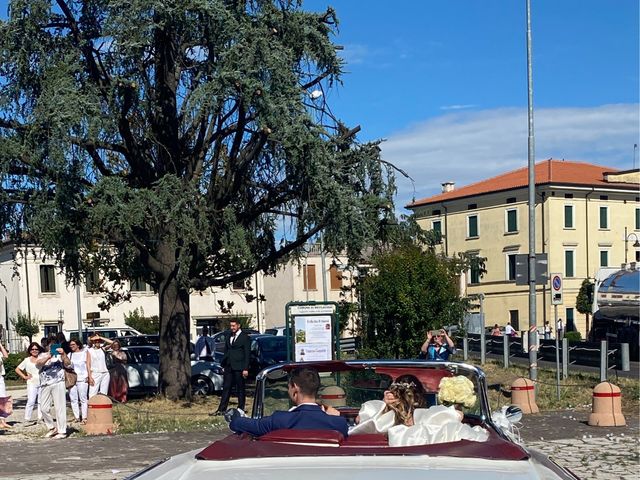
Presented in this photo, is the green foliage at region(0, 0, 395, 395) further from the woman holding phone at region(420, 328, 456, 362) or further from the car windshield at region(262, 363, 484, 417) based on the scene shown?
the car windshield at region(262, 363, 484, 417)

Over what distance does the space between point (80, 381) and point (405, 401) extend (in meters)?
13.9

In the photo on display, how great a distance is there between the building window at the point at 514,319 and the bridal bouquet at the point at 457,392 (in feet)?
212

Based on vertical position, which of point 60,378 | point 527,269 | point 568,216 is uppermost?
point 568,216

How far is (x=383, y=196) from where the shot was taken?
69.3ft

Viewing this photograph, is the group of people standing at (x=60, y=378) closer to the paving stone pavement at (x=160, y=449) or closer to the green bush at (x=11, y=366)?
the paving stone pavement at (x=160, y=449)

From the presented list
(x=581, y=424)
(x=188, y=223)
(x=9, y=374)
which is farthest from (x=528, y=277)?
(x=9, y=374)

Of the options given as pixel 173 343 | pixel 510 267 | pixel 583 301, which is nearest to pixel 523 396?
pixel 173 343

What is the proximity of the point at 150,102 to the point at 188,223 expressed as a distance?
3.28m

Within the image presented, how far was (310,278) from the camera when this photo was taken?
2810 inches

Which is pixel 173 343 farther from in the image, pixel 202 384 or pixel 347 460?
pixel 347 460

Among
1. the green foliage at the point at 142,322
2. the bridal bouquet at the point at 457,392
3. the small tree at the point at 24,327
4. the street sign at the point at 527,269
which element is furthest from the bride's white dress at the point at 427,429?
the green foliage at the point at 142,322

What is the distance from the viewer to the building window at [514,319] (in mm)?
69312

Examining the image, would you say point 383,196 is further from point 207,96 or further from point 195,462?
point 195,462

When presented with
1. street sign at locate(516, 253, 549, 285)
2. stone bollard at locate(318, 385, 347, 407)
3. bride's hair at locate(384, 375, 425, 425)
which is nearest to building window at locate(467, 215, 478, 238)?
street sign at locate(516, 253, 549, 285)
